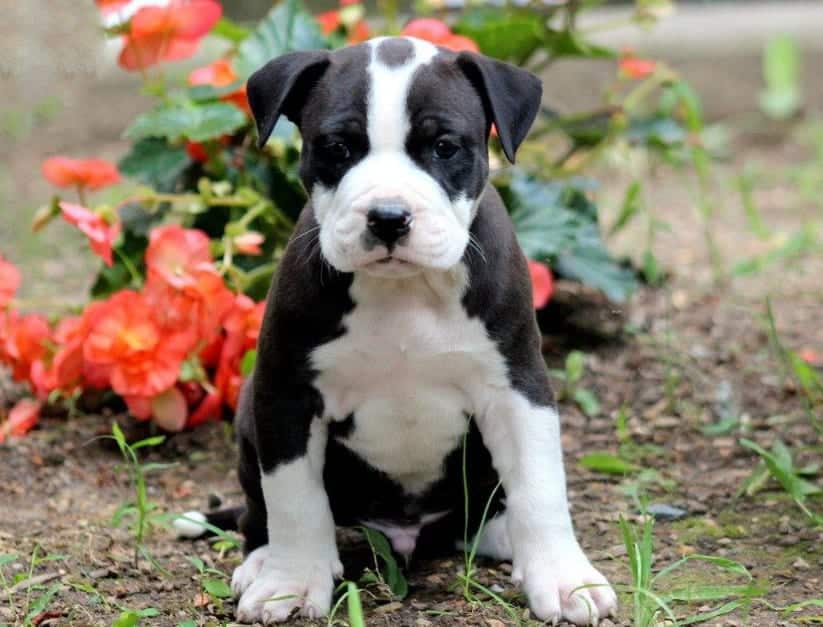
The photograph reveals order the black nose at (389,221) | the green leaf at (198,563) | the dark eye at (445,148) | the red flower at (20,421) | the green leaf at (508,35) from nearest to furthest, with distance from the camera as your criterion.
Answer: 1. the black nose at (389,221)
2. the dark eye at (445,148)
3. the green leaf at (198,563)
4. the red flower at (20,421)
5. the green leaf at (508,35)

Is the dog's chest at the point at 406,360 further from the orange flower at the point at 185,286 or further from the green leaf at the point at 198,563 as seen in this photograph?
the orange flower at the point at 185,286

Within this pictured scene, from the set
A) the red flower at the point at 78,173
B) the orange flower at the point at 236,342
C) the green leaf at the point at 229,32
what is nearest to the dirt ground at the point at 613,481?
the orange flower at the point at 236,342

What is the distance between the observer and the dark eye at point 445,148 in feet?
9.03

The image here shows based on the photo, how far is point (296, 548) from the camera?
2963 millimetres

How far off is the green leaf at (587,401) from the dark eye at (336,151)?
172cm

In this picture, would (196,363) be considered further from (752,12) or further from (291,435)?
(752,12)

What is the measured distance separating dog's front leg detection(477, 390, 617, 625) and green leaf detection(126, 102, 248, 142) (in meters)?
1.47

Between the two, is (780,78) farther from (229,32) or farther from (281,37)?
(281,37)

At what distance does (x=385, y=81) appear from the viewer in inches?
107

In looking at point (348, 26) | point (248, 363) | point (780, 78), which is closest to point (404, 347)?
point (248, 363)

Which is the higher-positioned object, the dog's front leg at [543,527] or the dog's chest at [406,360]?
the dog's chest at [406,360]

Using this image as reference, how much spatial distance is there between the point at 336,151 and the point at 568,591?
99 centimetres

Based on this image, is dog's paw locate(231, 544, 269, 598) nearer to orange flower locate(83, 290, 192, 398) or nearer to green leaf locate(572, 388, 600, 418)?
orange flower locate(83, 290, 192, 398)

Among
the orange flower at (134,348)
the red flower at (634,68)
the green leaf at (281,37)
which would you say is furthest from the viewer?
the red flower at (634,68)
